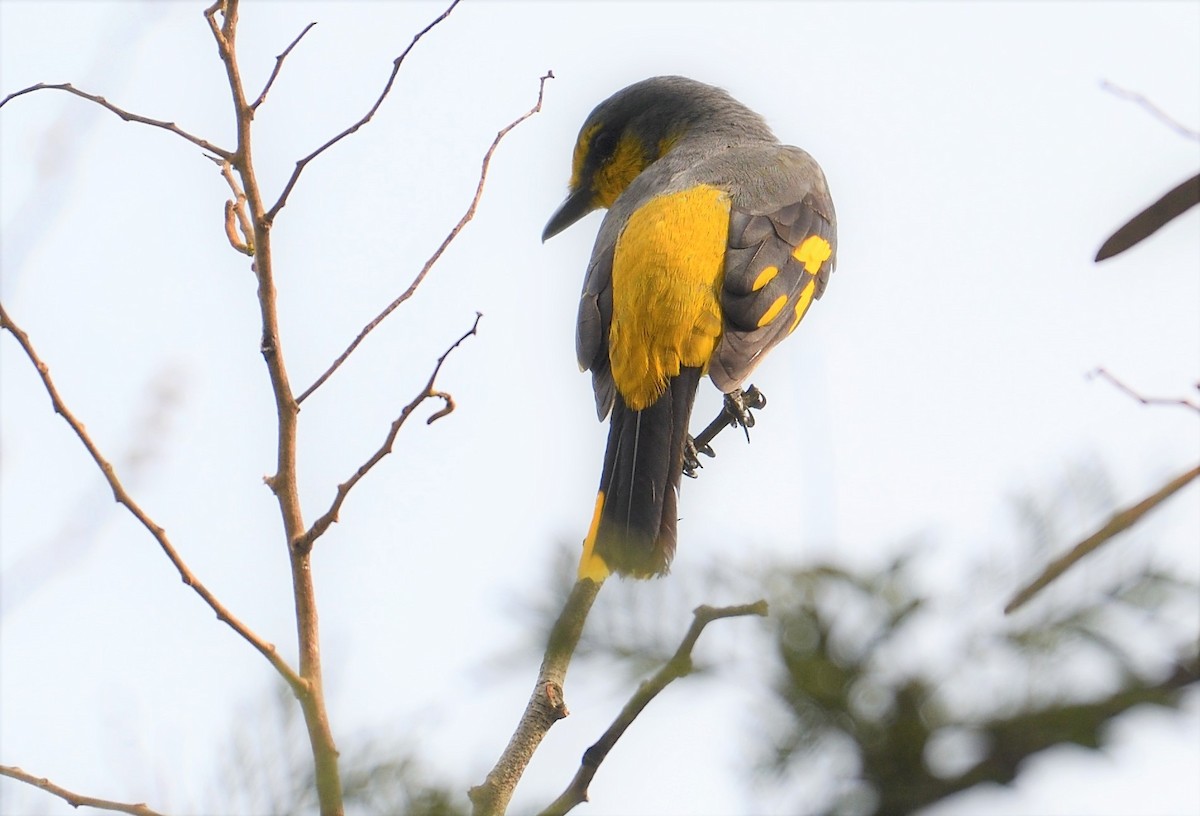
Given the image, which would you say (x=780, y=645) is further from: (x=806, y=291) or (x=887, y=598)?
(x=806, y=291)

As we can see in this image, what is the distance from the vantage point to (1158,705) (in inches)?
31.6

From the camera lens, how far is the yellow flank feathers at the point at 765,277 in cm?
475

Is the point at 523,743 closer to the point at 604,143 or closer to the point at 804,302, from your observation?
the point at 804,302

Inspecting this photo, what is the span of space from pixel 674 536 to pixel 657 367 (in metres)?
0.68

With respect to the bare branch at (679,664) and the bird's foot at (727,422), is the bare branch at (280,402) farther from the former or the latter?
the bird's foot at (727,422)

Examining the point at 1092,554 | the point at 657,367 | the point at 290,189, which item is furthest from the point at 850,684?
the point at 657,367

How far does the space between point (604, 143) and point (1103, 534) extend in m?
6.13

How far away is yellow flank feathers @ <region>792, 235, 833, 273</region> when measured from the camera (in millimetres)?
5176

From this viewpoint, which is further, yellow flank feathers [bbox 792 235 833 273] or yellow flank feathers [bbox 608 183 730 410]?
yellow flank feathers [bbox 792 235 833 273]

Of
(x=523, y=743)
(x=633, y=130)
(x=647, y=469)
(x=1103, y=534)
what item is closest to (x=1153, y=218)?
(x=1103, y=534)

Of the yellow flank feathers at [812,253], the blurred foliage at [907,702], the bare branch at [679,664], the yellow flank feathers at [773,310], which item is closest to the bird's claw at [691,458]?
the yellow flank feathers at [773,310]

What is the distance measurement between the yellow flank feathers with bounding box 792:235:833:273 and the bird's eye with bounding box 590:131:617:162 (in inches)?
70.2

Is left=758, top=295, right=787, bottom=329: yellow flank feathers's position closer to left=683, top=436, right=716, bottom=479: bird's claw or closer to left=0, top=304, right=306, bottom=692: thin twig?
left=683, top=436, right=716, bottom=479: bird's claw

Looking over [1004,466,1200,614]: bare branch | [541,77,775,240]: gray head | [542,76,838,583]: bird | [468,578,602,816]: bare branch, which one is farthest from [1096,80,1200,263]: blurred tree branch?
[541,77,775,240]: gray head
